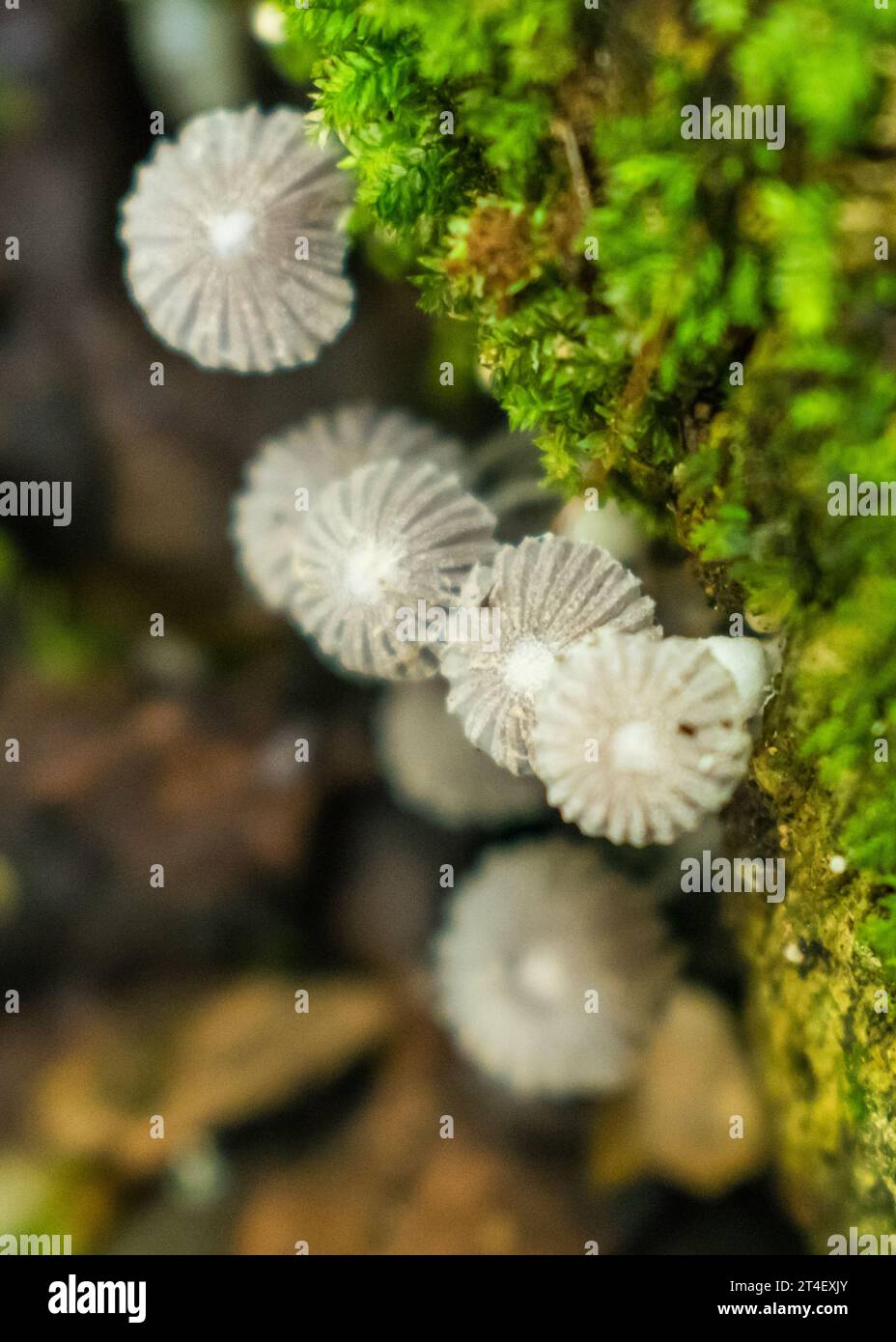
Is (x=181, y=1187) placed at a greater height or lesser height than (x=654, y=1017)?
lesser

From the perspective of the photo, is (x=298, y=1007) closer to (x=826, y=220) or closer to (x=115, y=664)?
(x=115, y=664)

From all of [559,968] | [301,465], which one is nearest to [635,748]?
[559,968]

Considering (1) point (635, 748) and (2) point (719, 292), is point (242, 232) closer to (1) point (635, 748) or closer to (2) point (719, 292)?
(2) point (719, 292)

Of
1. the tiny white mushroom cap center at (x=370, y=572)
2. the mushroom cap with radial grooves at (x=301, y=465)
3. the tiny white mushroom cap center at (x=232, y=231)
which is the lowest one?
the tiny white mushroom cap center at (x=370, y=572)

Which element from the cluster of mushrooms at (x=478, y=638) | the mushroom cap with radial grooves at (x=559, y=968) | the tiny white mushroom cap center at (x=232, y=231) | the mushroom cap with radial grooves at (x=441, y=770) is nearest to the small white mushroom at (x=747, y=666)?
the cluster of mushrooms at (x=478, y=638)

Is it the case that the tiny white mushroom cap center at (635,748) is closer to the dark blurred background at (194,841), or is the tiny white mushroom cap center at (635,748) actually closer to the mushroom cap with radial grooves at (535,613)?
the mushroom cap with radial grooves at (535,613)
